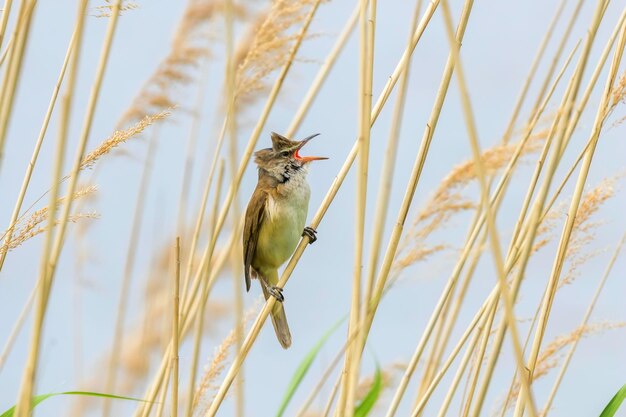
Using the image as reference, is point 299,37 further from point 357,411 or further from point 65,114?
point 65,114

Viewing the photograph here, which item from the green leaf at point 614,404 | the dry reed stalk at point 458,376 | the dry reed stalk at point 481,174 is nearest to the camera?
the dry reed stalk at point 481,174

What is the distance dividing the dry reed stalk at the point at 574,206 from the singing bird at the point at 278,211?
126cm

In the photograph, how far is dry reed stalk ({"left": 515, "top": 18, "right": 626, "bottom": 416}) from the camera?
7.42 ft

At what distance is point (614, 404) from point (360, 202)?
2.95 ft

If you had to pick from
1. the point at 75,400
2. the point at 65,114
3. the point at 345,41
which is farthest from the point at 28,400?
the point at 75,400

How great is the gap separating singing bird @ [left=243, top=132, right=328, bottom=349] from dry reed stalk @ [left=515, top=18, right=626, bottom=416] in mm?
1259

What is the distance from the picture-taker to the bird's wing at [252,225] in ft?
11.7

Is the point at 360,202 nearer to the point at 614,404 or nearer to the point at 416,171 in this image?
the point at 416,171

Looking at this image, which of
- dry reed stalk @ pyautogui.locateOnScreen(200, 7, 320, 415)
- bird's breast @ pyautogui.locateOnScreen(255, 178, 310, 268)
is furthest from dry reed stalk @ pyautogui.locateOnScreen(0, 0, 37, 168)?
bird's breast @ pyautogui.locateOnScreen(255, 178, 310, 268)

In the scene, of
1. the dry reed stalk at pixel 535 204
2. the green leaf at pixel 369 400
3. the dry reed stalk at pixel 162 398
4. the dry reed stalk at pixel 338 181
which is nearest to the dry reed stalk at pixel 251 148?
the dry reed stalk at pixel 338 181

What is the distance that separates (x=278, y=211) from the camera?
3455 millimetres

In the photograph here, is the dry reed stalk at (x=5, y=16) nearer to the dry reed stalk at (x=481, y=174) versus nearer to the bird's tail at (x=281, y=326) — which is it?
the dry reed stalk at (x=481, y=174)

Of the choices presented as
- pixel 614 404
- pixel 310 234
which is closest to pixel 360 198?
pixel 614 404

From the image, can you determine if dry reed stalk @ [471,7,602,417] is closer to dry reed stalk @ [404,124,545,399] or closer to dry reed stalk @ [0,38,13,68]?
dry reed stalk @ [404,124,545,399]
